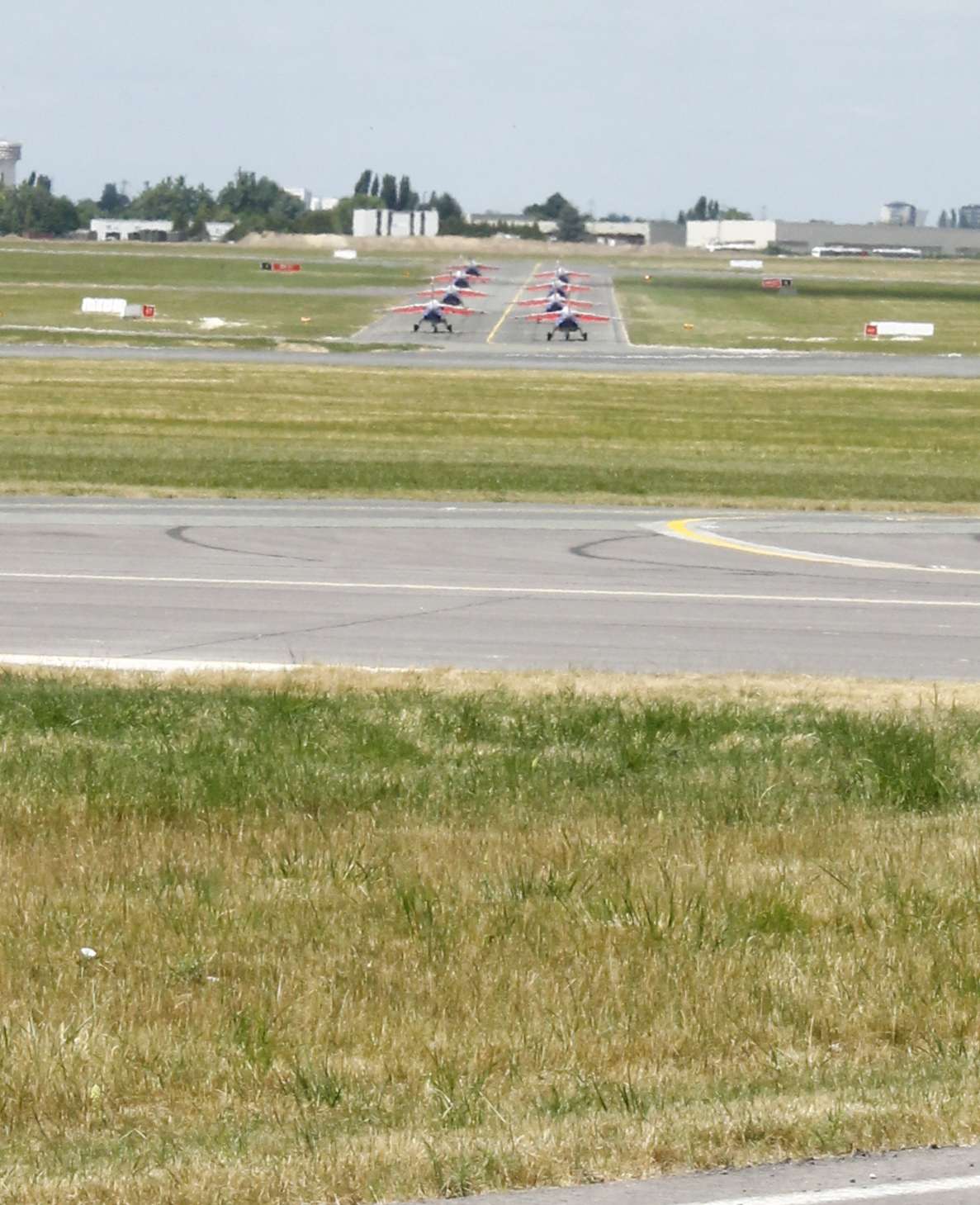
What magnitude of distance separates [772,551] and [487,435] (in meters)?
19.5

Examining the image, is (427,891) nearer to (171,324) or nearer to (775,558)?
(775,558)

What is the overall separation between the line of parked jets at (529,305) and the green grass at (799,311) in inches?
122

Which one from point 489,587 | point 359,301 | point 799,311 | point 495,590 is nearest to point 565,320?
point 359,301

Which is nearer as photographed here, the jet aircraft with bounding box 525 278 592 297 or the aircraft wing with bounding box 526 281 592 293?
the jet aircraft with bounding box 525 278 592 297

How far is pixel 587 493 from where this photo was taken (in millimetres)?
34125

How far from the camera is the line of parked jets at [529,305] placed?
8738 centimetres

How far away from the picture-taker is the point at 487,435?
4572 cm

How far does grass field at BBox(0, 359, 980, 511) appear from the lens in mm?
35000

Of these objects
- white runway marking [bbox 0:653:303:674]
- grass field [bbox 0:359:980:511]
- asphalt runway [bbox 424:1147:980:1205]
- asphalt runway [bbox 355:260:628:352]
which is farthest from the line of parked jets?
asphalt runway [bbox 424:1147:980:1205]

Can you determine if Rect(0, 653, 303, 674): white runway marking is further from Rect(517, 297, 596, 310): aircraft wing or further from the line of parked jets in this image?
Rect(517, 297, 596, 310): aircraft wing

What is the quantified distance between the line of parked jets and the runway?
182 ft

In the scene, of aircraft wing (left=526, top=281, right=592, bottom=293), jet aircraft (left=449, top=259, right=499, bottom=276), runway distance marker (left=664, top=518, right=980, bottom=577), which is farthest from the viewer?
jet aircraft (left=449, top=259, right=499, bottom=276)

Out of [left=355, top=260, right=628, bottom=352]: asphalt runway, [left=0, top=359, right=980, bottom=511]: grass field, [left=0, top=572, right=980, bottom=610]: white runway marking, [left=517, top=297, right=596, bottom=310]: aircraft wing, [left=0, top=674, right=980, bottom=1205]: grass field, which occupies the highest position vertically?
[left=517, top=297, right=596, bottom=310]: aircraft wing

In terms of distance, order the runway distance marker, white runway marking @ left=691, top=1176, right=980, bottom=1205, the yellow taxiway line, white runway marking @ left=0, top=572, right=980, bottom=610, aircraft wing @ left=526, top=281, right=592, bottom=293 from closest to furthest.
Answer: white runway marking @ left=691, top=1176, right=980, bottom=1205 → white runway marking @ left=0, top=572, right=980, bottom=610 → the runway distance marker → the yellow taxiway line → aircraft wing @ left=526, top=281, right=592, bottom=293
